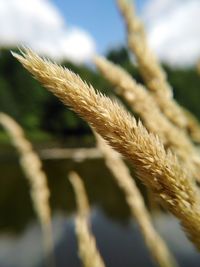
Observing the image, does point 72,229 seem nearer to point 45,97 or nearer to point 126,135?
point 126,135

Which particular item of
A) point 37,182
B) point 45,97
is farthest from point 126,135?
point 45,97

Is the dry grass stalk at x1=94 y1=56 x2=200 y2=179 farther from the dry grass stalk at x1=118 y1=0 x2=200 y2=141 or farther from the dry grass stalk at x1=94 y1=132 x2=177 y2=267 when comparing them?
the dry grass stalk at x1=94 y1=132 x2=177 y2=267

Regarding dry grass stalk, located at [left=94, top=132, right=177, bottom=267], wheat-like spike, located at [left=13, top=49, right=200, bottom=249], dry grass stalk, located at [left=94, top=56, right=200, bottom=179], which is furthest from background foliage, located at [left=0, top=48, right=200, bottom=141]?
wheat-like spike, located at [left=13, top=49, right=200, bottom=249]

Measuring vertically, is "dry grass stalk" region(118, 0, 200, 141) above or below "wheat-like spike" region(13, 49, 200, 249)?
above

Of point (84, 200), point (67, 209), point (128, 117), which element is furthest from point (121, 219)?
point (128, 117)

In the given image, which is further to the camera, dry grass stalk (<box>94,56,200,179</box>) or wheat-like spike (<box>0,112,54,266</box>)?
wheat-like spike (<box>0,112,54,266</box>)
